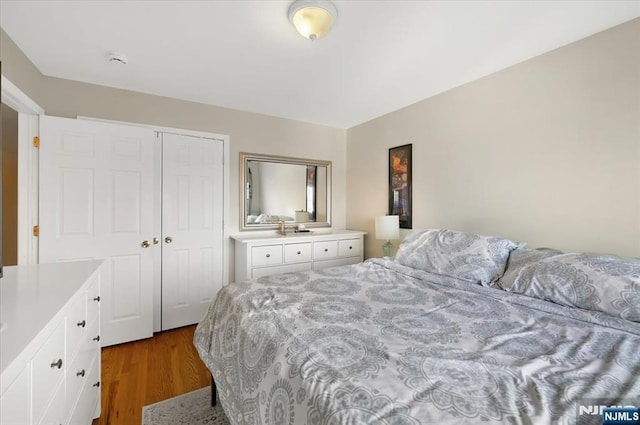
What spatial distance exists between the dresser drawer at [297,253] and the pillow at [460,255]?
48.1 inches

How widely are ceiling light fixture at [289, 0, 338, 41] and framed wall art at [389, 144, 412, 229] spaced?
5.79 feet

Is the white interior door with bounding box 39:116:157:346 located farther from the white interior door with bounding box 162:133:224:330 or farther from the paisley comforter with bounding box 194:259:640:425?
the paisley comforter with bounding box 194:259:640:425

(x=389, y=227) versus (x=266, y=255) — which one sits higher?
(x=389, y=227)

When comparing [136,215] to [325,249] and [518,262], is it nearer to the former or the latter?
[325,249]

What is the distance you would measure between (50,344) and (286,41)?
79.6 inches

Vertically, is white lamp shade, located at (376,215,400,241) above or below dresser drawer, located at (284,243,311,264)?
above

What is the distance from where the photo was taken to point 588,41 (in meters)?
1.87

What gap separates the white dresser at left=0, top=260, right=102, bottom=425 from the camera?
2.40 ft

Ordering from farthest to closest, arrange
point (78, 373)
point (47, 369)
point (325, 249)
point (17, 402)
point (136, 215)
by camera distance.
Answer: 1. point (325, 249)
2. point (136, 215)
3. point (78, 373)
4. point (47, 369)
5. point (17, 402)

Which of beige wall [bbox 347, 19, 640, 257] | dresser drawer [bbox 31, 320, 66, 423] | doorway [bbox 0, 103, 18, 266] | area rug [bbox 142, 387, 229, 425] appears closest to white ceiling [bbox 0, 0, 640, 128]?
beige wall [bbox 347, 19, 640, 257]

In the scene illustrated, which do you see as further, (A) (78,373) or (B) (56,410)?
(A) (78,373)

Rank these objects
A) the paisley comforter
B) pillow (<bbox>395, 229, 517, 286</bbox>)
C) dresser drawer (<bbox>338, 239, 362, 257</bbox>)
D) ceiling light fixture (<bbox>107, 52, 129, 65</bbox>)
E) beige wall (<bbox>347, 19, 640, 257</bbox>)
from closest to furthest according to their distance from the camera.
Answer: the paisley comforter
beige wall (<bbox>347, 19, 640, 257</bbox>)
pillow (<bbox>395, 229, 517, 286</bbox>)
ceiling light fixture (<bbox>107, 52, 129, 65</bbox>)
dresser drawer (<bbox>338, 239, 362, 257</bbox>)

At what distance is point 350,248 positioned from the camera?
3.58 metres

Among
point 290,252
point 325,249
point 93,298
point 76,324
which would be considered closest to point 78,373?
point 76,324
